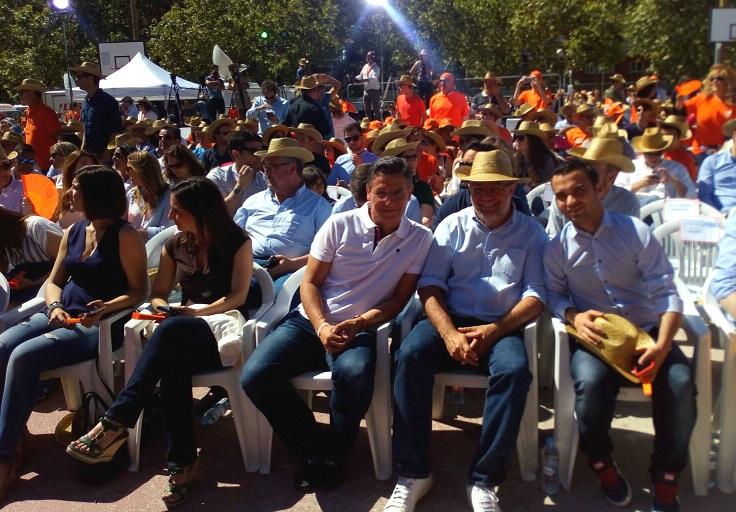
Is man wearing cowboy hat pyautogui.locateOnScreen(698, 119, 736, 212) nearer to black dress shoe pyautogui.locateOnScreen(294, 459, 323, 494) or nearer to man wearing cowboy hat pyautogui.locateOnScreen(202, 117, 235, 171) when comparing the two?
black dress shoe pyautogui.locateOnScreen(294, 459, 323, 494)

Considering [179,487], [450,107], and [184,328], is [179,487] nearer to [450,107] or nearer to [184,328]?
[184,328]

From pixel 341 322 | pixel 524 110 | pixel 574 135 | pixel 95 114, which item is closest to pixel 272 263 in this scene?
pixel 341 322

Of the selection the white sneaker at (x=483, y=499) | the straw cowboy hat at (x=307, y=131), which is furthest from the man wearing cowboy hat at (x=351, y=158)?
the white sneaker at (x=483, y=499)

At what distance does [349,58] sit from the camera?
43.1m

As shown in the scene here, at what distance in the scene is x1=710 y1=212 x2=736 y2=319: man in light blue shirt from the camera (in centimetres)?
324

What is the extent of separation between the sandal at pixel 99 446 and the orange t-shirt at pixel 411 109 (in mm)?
8013

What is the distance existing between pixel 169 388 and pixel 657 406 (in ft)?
6.89

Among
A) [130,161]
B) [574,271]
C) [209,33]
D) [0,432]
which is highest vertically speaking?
[209,33]

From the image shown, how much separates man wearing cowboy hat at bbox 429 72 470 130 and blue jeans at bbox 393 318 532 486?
7.13 metres

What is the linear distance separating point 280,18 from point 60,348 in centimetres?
2779

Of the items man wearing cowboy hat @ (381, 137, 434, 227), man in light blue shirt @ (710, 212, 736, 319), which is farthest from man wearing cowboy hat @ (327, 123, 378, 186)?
man in light blue shirt @ (710, 212, 736, 319)

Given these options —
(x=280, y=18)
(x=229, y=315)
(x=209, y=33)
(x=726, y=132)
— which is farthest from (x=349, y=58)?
(x=229, y=315)

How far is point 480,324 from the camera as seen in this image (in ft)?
11.1

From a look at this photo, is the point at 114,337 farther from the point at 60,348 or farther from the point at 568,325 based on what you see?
the point at 568,325
